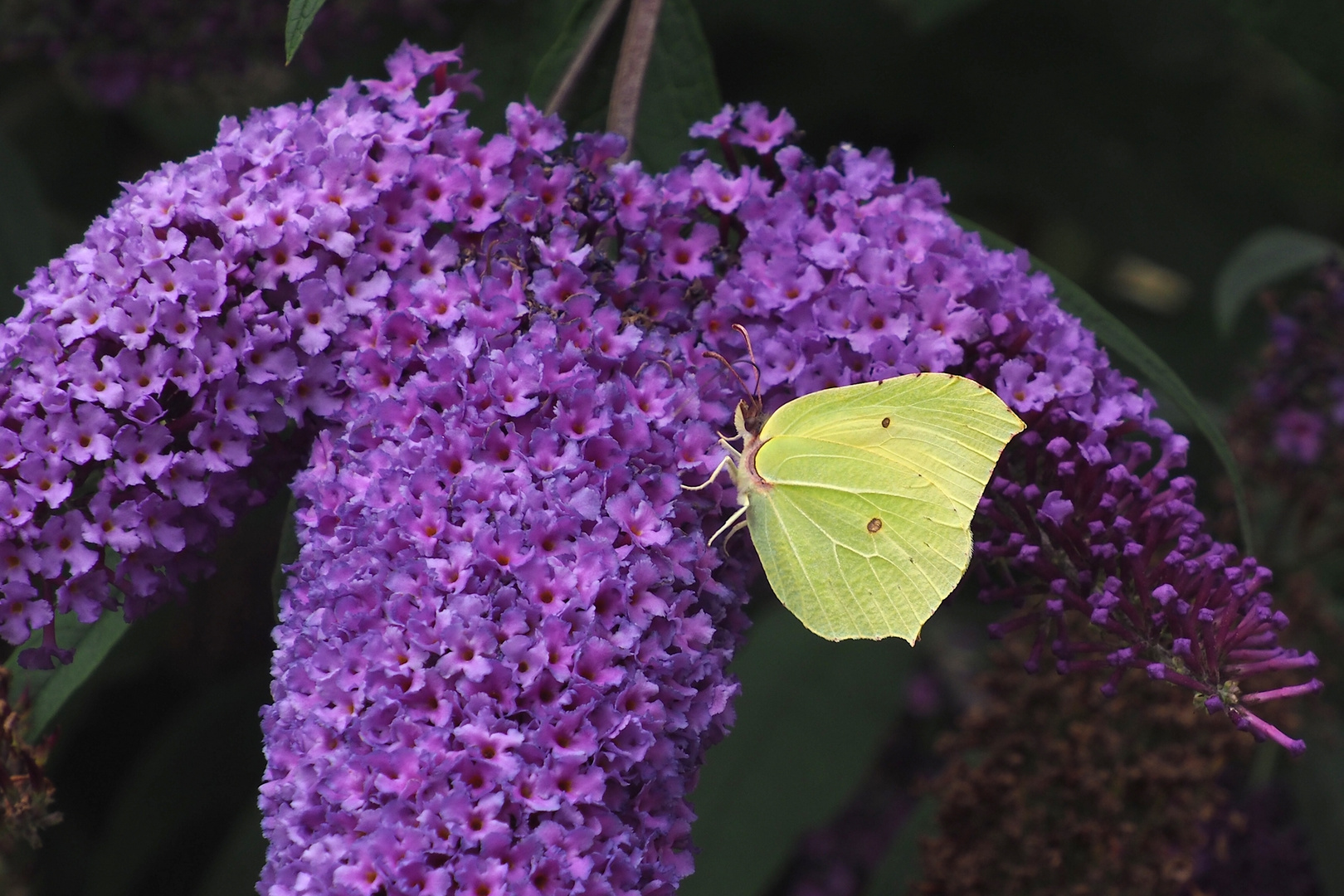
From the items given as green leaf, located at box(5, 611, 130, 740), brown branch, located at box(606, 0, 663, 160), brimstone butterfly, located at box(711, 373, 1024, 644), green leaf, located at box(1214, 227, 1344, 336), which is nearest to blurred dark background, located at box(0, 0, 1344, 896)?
brown branch, located at box(606, 0, 663, 160)

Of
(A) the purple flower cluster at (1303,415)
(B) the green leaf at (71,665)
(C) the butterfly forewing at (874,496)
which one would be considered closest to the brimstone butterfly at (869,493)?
(C) the butterfly forewing at (874,496)

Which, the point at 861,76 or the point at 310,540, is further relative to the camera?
the point at 861,76

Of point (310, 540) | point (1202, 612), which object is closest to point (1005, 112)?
point (1202, 612)

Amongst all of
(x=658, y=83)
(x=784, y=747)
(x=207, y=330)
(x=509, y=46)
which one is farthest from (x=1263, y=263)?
(x=207, y=330)

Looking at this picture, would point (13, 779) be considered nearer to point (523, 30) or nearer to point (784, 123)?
point (784, 123)

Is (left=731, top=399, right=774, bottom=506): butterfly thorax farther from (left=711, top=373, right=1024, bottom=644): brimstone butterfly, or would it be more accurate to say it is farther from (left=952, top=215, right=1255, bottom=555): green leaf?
(left=952, top=215, right=1255, bottom=555): green leaf
